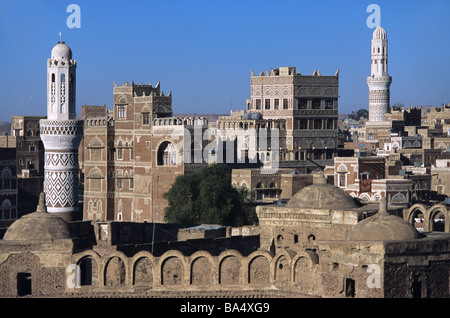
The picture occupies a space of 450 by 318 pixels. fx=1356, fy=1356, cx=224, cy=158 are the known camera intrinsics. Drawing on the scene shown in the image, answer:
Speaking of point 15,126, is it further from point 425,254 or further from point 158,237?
point 425,254

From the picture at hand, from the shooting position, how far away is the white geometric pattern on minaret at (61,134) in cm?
5944

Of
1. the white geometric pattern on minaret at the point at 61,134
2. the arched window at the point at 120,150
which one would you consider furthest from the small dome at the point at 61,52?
the arched window at the point at 120,150

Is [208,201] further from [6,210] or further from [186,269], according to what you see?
[186,269]

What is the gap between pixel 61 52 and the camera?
60.6 metres

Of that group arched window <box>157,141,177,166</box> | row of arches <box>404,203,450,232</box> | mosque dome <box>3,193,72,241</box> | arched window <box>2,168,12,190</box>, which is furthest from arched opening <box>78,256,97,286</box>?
arched window <box>2,168,12,190</box>

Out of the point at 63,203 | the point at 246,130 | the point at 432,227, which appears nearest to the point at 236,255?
the point at 432,227

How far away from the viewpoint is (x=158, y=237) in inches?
2046

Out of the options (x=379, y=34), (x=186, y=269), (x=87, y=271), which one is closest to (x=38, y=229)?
(x=87, y=271)

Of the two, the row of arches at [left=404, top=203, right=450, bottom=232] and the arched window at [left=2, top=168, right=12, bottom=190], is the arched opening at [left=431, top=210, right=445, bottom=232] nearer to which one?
the row of arches at [left=404, top=203, right=450, bottom=232]

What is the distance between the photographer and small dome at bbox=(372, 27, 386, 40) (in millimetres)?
113500

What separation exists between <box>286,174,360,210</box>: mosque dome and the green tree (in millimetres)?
13653

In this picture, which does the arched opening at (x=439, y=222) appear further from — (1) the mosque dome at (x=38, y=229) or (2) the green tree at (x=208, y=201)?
(1) the mosque dome at (x=38, y=229)

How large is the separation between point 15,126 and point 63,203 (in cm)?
2976

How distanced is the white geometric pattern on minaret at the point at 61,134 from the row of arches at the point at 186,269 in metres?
16.4
